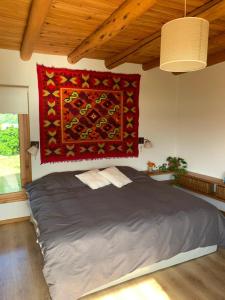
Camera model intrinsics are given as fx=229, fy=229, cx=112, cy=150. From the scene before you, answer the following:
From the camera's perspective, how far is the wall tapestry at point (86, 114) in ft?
10.9

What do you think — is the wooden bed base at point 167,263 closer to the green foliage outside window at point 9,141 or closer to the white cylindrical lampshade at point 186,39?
the white cylindrical lampshade at point 186,39

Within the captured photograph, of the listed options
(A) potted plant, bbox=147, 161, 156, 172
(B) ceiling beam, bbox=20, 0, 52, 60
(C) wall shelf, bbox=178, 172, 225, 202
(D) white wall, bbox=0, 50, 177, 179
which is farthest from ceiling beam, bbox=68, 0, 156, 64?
(C) wall shelf, bbox=178, 172, 225, 202

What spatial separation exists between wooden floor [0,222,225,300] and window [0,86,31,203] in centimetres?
99

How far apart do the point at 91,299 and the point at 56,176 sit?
5.78ft

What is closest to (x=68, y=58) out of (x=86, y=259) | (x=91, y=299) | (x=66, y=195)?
(x=66, y=195)

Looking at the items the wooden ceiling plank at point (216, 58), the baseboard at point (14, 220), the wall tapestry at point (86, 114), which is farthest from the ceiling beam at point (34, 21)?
the wooden ceiling plank at point (216, 58)

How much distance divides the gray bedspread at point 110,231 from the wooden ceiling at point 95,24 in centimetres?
177

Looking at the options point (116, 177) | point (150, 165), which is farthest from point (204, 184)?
point (116, 177)

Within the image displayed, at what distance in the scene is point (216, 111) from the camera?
3.61m

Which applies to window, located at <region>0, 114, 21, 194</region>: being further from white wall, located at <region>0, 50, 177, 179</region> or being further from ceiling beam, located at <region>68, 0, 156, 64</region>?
ceiling beam, located at <region>68, 0, 156, 64</region>

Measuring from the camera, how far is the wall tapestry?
3318 mm

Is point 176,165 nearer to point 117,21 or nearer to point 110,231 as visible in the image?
point 110,231

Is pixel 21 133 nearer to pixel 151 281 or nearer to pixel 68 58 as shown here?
pixel 68 58

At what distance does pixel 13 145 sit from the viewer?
3.27 m
